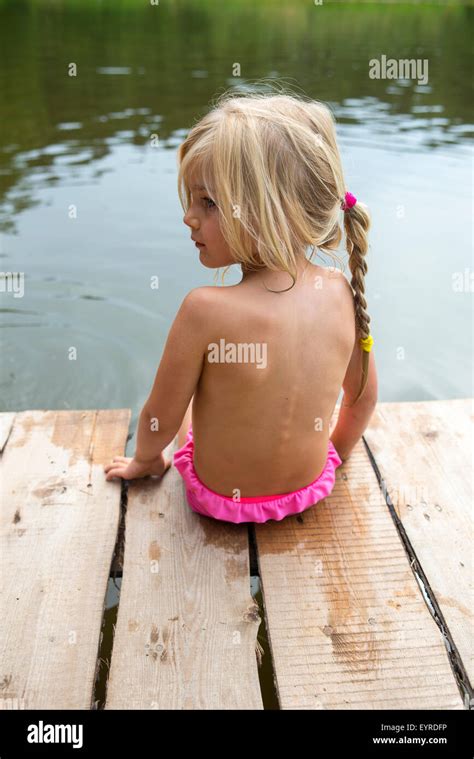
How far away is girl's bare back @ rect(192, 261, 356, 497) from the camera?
165 centimetres

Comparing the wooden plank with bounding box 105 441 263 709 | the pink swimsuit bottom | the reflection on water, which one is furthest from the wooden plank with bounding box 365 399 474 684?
the reflection on water

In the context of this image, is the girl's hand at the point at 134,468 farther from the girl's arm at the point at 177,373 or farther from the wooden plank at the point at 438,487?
the wooden plank at the point at 438,487

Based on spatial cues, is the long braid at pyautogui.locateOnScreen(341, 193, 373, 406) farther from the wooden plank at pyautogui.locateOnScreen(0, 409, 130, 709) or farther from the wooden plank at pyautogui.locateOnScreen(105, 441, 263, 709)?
the wooden plank at pyautogui.locateOnScreen(0, 409, 130, 709)

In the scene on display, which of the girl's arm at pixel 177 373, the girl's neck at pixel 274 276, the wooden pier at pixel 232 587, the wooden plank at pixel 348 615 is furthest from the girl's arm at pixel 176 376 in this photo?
the wooden plank at pixel 348 615

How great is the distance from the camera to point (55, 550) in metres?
1.89

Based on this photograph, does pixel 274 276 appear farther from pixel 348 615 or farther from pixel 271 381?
pixel 348 615

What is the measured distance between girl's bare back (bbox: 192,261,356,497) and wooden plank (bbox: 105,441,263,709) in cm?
16

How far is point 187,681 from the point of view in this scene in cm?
154

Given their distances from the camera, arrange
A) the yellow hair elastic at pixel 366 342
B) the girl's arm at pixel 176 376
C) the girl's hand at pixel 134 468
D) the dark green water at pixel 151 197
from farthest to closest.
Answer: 1. the dark green water at pixel 151 197
2. the girl's hand at pixel 134 468
3. the yellow hair elastic at pixel 366 342
4. the girl's arm at pixel 176 376

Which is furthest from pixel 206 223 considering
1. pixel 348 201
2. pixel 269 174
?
pixel 348 201

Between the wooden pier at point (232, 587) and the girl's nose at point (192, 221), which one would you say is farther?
the girl's nose at point (192, 221)

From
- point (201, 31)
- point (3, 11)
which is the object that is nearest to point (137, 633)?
point (201, 31)

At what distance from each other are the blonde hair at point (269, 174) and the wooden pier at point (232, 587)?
77 centimetres

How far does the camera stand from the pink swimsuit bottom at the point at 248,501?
193 cm
